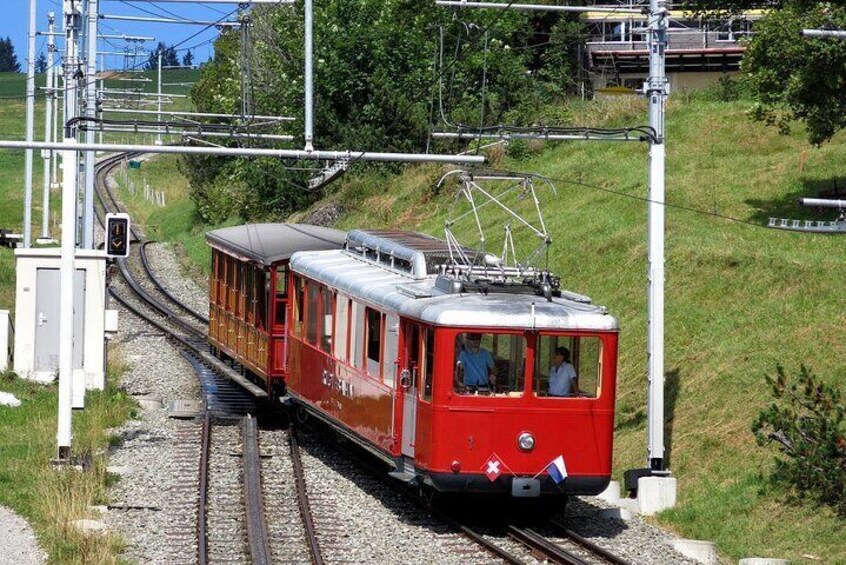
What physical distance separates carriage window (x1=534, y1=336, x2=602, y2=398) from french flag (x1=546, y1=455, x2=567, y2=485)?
2.06ft

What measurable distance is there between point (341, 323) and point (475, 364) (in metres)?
3.46

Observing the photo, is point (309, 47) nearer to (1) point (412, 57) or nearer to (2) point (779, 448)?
(2) point (779, 448)

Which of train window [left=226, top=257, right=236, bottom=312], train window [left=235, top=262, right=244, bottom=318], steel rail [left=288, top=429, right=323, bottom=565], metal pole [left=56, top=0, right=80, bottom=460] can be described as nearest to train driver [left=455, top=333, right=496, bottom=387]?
steel rail [left=288, top=429, right=323, bottom=565]

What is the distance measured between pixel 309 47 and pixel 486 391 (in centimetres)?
628

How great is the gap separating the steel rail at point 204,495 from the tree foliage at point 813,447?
17.4 ft

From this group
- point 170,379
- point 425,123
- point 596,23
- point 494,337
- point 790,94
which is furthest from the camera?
point 596,23

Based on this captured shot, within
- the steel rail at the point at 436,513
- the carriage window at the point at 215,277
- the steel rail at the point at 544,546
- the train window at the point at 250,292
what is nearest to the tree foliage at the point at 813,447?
the steel rail at the point at 544,546

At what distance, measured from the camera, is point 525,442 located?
1446cm

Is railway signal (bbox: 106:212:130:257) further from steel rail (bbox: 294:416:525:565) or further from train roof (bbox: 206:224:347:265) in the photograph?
steel rail (bbox: 294:416:525:565)

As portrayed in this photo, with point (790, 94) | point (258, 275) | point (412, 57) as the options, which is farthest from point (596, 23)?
point (258, 275)

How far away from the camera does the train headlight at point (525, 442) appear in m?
14.5

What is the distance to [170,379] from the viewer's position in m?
26.1

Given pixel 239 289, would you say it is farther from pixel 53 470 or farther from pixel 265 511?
pixel 265 511

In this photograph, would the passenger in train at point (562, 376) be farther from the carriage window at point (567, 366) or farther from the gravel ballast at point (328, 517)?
the gravel ballast at point (328, 517)
